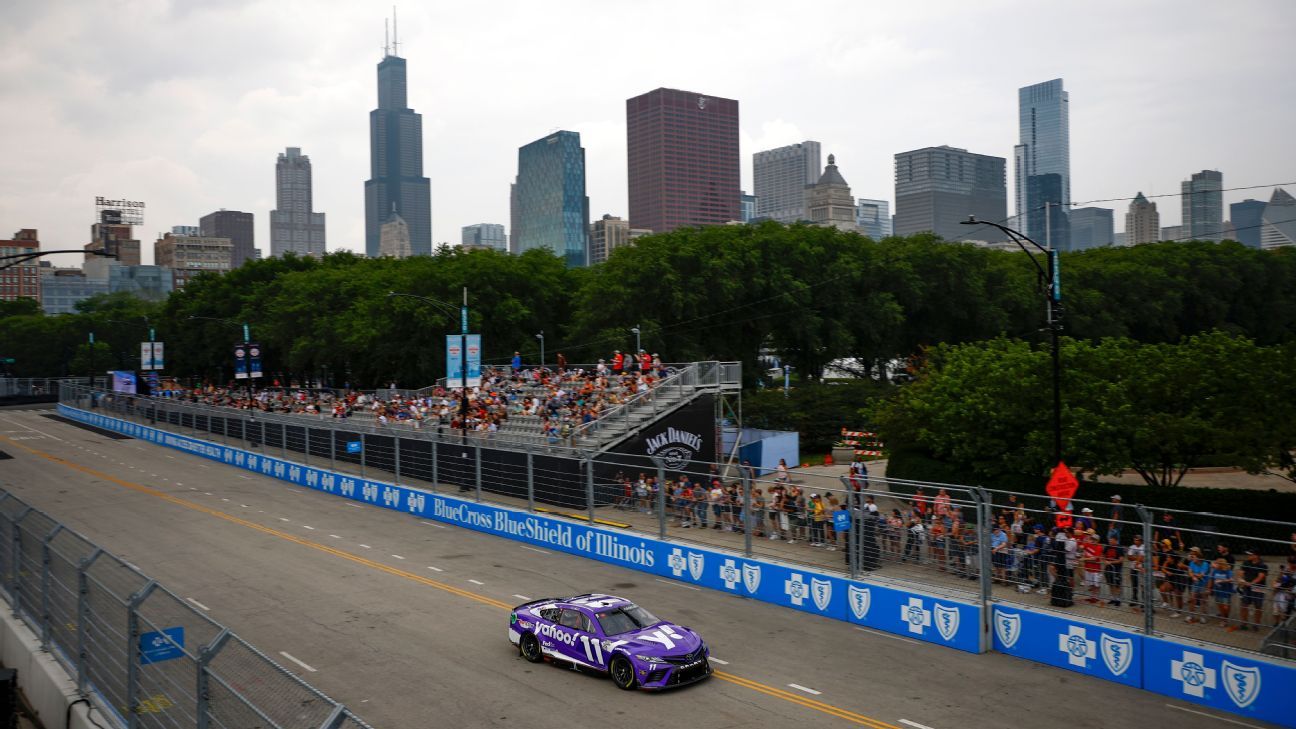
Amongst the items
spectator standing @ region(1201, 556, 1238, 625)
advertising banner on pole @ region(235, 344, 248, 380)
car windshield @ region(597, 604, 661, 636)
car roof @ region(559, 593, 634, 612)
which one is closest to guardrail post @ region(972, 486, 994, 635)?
spectator standing @ region(1201, 556, 1238, 625)

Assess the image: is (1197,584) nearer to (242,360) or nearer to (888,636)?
(888,636)

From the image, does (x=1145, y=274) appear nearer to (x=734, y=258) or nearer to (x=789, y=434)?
(x=734, y=258)

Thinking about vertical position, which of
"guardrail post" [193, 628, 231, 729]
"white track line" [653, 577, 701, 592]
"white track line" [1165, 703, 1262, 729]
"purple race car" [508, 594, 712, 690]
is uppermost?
"guardrail post" [193, 628, 231, 729]

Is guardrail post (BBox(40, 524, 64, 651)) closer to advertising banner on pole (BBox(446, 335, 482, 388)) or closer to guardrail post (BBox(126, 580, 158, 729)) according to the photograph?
guardrail post (BBox(126, 580, 158, 729))

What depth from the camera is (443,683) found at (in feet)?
50.4

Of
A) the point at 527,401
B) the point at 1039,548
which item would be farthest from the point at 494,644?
the point at 527,401

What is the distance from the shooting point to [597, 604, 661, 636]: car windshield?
→ 1562cm

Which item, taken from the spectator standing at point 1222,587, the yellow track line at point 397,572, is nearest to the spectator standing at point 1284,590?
the spectator standing at point 1222,587

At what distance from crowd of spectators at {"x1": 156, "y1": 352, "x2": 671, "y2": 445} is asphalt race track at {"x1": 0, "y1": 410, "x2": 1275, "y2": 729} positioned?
7117mm

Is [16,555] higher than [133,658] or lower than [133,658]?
higher

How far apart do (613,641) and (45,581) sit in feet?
26.2

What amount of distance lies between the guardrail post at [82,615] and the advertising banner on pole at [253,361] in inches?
1967

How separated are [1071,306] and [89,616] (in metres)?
82.5

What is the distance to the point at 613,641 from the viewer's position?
15328 millimetres
